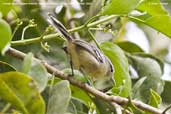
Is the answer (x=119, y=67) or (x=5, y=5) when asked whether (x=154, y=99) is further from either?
(x=5, y=5)

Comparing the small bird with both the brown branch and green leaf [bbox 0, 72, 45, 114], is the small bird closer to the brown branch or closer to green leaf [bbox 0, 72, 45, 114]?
the brown branch

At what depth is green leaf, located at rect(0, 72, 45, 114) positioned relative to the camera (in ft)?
1.91

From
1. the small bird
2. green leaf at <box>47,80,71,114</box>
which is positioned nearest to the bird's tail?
the small bird

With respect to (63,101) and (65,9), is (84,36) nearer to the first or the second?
(65,9)

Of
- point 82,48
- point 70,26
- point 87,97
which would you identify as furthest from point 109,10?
point 70,26

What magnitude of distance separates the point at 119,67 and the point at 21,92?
0.32 metres

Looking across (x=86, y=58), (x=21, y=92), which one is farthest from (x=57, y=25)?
(x=21, y=92)

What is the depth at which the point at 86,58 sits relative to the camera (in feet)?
2.60

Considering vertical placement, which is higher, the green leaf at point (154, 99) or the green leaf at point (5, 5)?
the green leaf at point (5, 5)

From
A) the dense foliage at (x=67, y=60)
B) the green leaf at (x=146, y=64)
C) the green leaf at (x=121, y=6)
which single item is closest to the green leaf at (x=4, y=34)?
the dense foliage at (x=67, y=60)

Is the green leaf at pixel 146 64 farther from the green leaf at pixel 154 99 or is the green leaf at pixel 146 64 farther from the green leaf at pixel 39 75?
the green leaf at pixel 39 75

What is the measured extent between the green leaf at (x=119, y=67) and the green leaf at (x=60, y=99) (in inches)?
7.3

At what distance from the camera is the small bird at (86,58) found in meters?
0.78

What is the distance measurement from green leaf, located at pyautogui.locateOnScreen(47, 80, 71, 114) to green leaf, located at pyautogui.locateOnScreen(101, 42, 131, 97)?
19 centimetres
